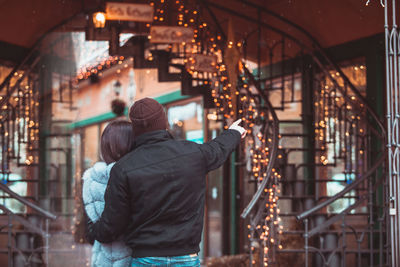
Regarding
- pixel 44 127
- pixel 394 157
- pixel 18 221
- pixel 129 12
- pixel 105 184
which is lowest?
pixel 18 221

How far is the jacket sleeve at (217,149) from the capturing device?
6.82 feet

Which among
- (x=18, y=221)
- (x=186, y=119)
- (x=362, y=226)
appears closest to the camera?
(x=18, y=221)

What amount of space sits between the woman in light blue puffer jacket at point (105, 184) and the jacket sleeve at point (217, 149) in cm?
36

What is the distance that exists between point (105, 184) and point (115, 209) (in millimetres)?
283

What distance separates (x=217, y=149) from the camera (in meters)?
2.10

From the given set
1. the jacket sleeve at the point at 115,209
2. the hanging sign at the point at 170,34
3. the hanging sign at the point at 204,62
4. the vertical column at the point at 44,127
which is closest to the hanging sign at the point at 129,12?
the hanging sign at the point at 170,34

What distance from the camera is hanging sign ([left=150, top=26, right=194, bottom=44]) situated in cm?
555

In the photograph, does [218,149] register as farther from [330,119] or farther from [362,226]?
[330,119]

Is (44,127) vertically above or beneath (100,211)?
above

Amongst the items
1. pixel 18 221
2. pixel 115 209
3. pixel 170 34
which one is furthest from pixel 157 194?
pixel 170 34

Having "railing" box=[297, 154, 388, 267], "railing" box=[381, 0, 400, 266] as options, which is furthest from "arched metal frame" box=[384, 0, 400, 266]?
"railing" box=[297, 154, 388, 267]

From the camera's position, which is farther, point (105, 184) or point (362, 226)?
point (362, 226)

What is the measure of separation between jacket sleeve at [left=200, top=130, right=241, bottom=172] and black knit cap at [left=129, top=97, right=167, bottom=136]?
196 mm

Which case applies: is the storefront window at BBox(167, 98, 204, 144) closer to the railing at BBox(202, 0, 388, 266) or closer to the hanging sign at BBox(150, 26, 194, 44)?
the railing at BBox(202, 0, 388, 266)
